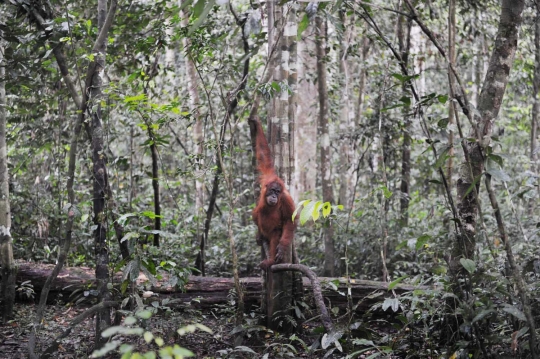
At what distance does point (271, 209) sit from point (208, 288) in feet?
4.38

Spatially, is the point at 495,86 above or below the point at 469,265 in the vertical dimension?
above

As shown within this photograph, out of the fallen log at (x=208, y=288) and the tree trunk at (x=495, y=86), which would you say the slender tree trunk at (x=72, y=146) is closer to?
the fallen log at (x=208, y=288)

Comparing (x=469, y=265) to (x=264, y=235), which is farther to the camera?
(x=264, y=235)

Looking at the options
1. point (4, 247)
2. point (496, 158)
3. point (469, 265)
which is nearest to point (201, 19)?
point (496, 158)

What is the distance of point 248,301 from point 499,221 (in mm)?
3546

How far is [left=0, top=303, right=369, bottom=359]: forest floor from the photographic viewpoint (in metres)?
4.46

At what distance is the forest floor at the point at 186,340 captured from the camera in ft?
14.6

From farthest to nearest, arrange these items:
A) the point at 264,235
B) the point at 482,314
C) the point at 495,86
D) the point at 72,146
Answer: the point at 264,235 < the point at 72,146 < the point at 495,86 < the point at 482,314

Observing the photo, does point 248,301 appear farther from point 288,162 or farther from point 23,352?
point 23,352

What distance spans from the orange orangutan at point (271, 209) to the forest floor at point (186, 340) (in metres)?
0.78

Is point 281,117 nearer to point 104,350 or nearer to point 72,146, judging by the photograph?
point 72,146

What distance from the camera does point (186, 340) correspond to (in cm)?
503

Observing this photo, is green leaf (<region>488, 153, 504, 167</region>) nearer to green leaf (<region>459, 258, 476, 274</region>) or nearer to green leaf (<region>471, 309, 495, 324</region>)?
green leaf (<region>459, 258, 476, 274</region>)

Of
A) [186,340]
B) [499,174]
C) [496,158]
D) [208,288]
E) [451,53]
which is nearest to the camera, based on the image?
[499,174]
